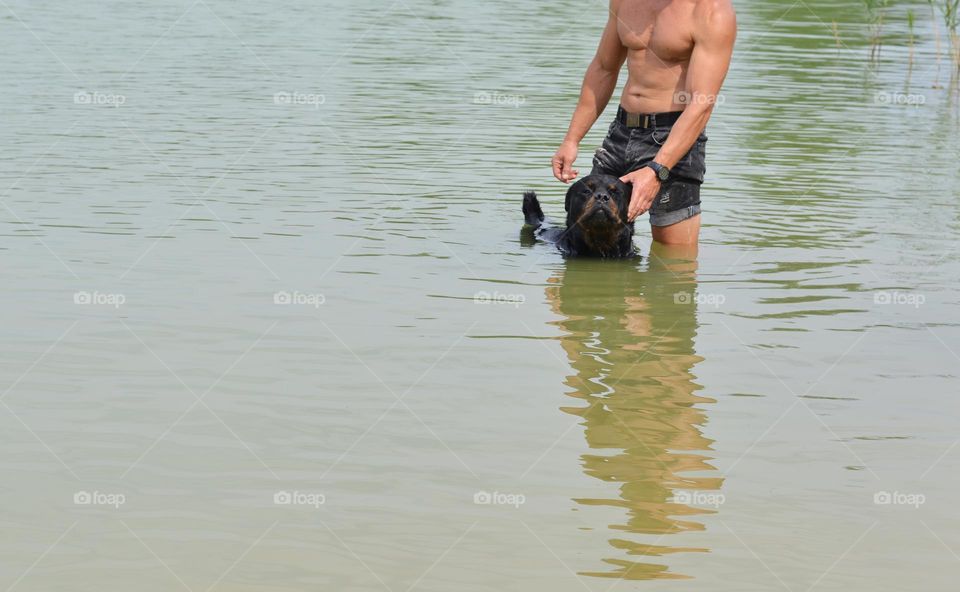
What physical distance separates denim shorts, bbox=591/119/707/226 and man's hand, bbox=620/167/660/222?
1.69ft

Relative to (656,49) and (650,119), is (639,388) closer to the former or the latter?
(650,119)

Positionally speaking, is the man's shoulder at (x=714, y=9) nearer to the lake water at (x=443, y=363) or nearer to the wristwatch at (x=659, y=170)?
the wristwatch at (x=659, y=170)

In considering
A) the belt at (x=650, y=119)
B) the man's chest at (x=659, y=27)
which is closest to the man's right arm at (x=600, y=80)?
the man's chest at (x=659, y=27)

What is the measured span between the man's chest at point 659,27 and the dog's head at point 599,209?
32.2 inches

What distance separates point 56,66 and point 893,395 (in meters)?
11.8

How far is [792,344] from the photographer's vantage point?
668 centimetres

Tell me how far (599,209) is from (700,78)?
0.94 metres

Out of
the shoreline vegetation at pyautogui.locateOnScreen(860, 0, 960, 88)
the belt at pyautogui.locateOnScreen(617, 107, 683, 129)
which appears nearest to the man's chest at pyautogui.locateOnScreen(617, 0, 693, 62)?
the belt at pyautogui.locateOnScreen(617, 107, 683, 129)

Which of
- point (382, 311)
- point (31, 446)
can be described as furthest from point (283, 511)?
point (382, 311)

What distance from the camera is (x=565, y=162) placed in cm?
849

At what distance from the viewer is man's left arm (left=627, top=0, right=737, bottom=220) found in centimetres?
788

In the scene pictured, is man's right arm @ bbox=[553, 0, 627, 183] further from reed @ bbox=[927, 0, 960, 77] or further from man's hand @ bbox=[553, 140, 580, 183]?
reed @ bbox=[927, 0, 960, 77]

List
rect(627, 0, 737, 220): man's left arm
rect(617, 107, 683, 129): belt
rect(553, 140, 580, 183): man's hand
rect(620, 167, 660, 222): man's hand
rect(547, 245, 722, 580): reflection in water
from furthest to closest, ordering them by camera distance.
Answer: rect(553, 140, 580, 183): man's hand, rect(617, 107, 683, 129): belt, rect(627, 0, 737, 220): man's left arm, rect(620, 167, 660, 222): man's hand, rect(547, 245, 722, 580): reflection in water

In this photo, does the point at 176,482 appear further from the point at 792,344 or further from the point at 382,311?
the point at 792,344
